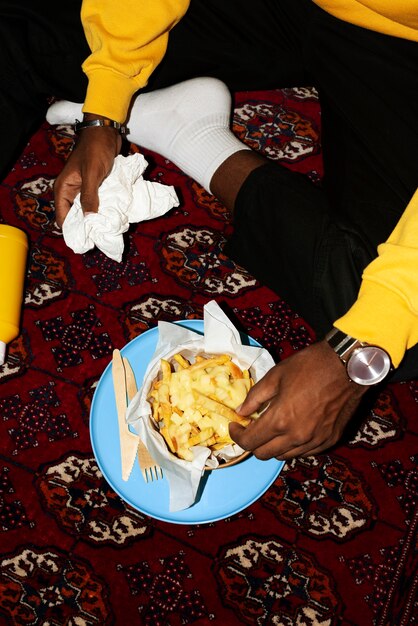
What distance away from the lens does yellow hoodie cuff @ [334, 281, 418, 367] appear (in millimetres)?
889

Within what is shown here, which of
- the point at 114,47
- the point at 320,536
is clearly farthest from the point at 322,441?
the point at 114,47

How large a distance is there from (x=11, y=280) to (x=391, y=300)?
2.79 feet

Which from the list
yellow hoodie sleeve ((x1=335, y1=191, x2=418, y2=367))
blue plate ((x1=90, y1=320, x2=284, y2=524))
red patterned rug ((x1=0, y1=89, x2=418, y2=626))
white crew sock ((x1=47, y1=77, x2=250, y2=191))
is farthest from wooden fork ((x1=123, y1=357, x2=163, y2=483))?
white crew sock ((x1=47, y1=77, x2=250, y2=191))

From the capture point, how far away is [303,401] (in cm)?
93

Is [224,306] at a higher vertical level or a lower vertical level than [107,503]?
higher

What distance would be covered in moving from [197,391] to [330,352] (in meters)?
0.25

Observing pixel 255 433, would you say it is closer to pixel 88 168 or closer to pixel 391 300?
pixel 391 300

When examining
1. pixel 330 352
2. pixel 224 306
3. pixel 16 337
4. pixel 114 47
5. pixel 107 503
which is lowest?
pixel 107 503

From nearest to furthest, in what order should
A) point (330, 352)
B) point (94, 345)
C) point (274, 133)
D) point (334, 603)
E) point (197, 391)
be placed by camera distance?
point (330, 352), point (197, 391), point (334, 603), point (94, 345), point (274, 133)

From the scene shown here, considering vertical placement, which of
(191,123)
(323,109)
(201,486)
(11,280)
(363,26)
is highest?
(363,26)

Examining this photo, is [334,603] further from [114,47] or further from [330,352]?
[114,47]

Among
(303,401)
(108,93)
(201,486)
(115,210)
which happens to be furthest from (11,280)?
(303,401)

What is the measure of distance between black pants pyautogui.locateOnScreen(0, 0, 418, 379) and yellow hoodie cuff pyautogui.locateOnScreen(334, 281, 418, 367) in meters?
0.18

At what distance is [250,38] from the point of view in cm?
129
